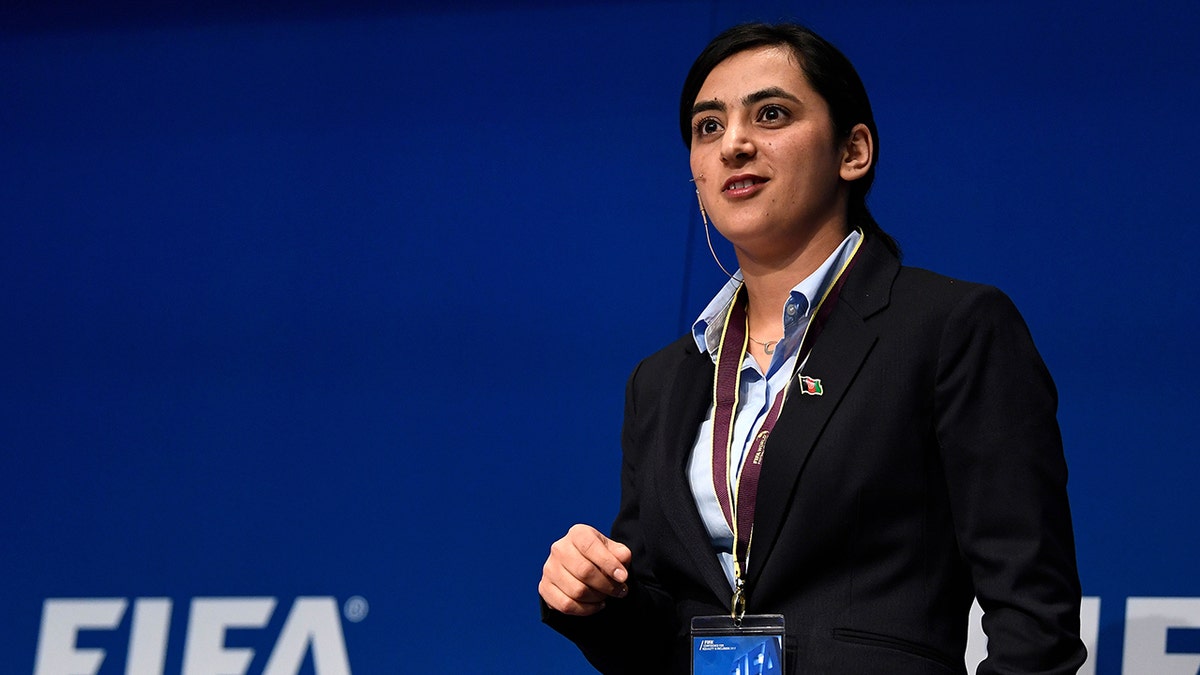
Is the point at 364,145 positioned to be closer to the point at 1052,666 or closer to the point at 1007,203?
the point at 1007,203

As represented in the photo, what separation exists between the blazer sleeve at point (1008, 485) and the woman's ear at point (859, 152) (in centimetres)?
28

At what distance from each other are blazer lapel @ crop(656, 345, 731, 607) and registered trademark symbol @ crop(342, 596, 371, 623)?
1.16 m

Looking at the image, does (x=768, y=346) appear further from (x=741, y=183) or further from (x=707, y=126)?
(x=707, y=126)

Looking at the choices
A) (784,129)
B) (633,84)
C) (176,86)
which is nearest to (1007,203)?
(633,84)

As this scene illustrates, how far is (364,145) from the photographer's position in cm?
282

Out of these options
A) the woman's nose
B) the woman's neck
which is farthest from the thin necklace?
the woman's nose

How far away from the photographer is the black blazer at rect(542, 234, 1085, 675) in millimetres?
1345

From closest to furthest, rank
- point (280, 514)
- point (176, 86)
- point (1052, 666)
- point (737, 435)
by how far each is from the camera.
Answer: point (1052, 666), point (737, 435), point (280, 514), point (176, 86)

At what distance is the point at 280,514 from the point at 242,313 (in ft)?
1.48

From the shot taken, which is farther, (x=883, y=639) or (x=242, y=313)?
→ (x=242, y=313)

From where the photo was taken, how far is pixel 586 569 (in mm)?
1418

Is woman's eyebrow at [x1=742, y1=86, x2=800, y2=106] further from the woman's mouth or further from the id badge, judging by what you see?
the id badge

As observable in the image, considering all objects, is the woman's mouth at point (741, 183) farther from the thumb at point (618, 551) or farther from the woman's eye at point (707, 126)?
the thumb at point (618, 551)

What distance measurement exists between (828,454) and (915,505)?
0.36 feet
